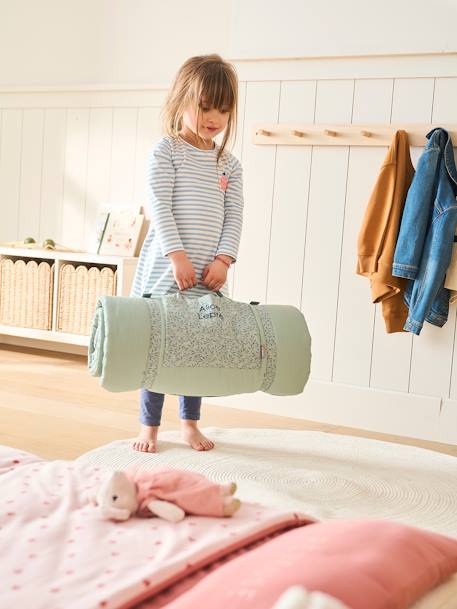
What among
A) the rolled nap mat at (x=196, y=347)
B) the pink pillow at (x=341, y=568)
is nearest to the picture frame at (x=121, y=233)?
the rolled nap mat at (x=196, y=347)

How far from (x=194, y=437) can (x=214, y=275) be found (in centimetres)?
47

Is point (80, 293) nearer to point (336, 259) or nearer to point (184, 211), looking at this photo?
point (336, 259)

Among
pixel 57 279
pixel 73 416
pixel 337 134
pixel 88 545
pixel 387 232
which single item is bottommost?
pixel 73 416

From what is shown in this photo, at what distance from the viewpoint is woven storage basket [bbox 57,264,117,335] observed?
362cm

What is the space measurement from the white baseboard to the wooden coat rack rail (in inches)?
33.1

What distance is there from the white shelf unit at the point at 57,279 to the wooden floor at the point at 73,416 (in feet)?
0.78

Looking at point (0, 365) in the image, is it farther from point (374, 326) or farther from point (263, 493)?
point (263, 493)

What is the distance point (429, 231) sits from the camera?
2637mm

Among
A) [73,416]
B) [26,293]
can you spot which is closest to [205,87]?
[73,416]

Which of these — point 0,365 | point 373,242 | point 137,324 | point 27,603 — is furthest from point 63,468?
point 0,365

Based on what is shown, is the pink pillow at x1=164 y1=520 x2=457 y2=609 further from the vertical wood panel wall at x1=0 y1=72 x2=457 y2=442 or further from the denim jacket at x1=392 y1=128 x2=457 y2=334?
the vertical wood panel wall at x1=0 y1=72 x2=457 y2=442

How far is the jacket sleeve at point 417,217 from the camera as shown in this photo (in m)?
2.62

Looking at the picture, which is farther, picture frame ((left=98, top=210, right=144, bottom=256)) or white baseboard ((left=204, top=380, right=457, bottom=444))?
picture frame ((left=98, top=210, right=144, bottom=256))

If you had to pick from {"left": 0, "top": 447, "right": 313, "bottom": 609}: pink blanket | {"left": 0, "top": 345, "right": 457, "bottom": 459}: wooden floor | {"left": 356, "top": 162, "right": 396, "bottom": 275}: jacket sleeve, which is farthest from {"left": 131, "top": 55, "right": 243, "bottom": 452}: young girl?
{"left": 0, "top": 447, "right": 313, "bottom": 609}: pink blanket
